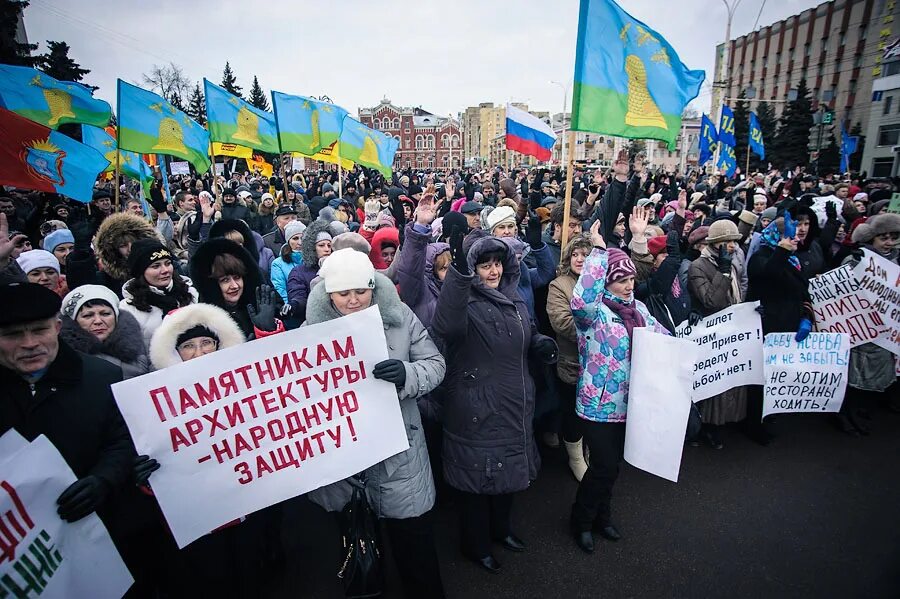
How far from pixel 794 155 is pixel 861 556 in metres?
53.9

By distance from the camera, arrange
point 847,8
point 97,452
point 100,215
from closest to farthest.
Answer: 1. point 97,452
2. point 100,215
3. point 847,8

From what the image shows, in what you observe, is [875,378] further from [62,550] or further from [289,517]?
[62,550]

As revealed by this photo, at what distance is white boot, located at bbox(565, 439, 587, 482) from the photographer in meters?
Answer: 4.04

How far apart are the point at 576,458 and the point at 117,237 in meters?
4.39

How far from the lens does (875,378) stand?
4.63 metres

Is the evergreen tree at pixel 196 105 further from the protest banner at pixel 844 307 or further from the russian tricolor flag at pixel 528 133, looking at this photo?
the protest banner at pixel 844 307

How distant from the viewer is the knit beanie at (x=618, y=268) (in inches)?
118

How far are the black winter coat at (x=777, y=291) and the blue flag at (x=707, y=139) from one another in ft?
34.9

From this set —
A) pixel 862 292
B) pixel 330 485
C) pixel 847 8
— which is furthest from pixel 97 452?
pixel 847 8

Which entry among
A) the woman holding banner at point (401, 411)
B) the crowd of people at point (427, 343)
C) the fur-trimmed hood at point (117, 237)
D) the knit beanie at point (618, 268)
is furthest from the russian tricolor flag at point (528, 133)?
the woman holding banner at point (401, 411)

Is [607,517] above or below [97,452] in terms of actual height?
below

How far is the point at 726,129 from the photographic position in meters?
12.6

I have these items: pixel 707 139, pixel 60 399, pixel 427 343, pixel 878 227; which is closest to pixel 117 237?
pixel 60 399

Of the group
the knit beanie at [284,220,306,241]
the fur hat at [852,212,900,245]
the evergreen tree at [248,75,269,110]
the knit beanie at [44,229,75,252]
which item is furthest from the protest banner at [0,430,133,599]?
the evergreen tree at [248,75,269,110]
